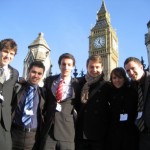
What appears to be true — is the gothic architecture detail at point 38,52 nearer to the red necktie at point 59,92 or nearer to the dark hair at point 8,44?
the red necktie at point 59,92

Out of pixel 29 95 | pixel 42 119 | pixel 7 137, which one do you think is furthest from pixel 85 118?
pixel 7 137

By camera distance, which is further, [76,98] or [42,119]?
[76,98]

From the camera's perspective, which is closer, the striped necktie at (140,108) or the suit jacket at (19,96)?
the striped necktie at (140,108)

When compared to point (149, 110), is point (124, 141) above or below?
below

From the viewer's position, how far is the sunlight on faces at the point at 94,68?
201 inches

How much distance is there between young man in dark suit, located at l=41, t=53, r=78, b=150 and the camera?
4559mm

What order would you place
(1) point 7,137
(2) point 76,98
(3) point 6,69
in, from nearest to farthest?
(1) point 7,137 < (3) point 6,69 < (2) point 76,98

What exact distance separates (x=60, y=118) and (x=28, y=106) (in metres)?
0.62

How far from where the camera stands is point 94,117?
490 centimetres

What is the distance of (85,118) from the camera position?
16.2ft

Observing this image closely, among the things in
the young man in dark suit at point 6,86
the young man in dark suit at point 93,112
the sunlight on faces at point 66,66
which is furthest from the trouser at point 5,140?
the sunlight on faces at point 66,66

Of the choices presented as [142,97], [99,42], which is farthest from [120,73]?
[99,42]

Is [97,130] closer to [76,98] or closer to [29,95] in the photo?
[76,98]

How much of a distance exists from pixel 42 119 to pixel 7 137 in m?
0.78
